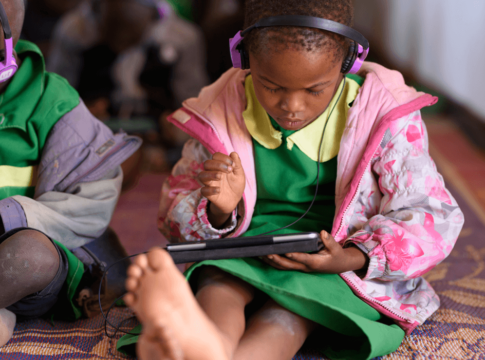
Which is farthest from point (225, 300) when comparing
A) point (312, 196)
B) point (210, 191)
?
point (312, 196)

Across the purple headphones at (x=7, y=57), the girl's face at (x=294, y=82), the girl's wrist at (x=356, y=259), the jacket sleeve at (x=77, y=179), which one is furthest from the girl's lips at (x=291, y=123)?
the purple headphones at (x=7, y=57)

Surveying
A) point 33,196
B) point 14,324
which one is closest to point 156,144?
point 33,196

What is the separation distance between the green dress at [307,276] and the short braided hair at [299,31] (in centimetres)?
17

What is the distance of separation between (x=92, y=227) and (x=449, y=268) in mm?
786

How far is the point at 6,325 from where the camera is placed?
0.74 meters

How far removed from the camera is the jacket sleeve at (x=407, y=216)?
75cm

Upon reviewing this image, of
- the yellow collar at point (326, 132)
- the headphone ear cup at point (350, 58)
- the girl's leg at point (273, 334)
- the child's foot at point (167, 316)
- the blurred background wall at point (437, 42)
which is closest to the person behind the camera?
the child's foot at point (167, 316)

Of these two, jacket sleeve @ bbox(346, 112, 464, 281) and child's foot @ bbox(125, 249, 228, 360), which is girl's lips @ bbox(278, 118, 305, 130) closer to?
jacket sleeve @ bbox(346, 112, 464, 281)

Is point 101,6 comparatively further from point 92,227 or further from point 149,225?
point 92,227

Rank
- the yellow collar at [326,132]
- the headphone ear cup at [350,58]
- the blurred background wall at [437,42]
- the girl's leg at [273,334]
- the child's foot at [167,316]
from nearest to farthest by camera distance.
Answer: the child's foot at [167,316] → the girl's leg at [273,334] → the headphone ear cup at [350,58] → the yellow collar at [326,132] → the blurred background wall at [437,42]

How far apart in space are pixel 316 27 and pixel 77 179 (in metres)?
0.49

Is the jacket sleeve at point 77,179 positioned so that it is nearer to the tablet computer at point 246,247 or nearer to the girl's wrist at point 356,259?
the tablet computer at point 246,247

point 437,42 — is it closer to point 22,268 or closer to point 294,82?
point 294,82

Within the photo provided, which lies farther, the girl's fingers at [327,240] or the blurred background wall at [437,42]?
the blurred background wall at [437,42]
